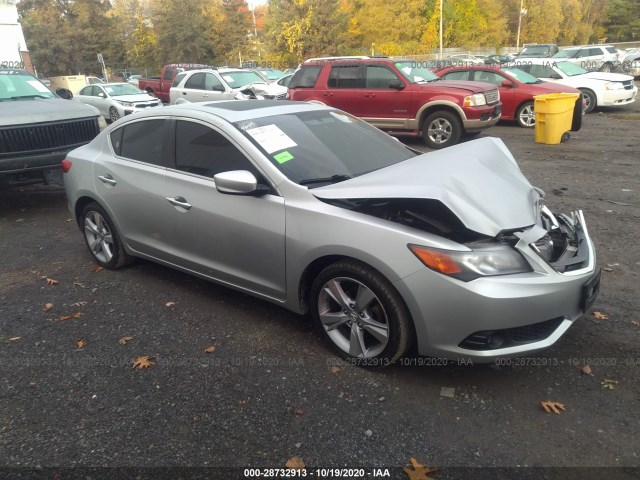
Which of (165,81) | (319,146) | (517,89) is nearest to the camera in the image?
(319,146)

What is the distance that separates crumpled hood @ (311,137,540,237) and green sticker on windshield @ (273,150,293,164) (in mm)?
391

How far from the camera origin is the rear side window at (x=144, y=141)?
164 inches

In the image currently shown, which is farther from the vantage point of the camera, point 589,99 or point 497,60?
point 497,60

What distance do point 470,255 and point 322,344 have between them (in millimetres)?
1312

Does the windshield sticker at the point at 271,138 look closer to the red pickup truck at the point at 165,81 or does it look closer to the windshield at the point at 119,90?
the windshield at the point at 119,90

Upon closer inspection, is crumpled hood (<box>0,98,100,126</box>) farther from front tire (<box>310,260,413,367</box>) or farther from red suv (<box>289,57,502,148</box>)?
front tire (<box>310,260,413,367</box>)

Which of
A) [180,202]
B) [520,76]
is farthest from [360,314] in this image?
[520,76]

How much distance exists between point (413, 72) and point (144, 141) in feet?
31.0

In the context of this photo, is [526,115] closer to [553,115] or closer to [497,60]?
[553,115]

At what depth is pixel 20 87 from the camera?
26.1ft

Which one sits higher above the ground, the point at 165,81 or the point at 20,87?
the point at 20,87

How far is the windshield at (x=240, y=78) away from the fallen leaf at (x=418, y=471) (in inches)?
548

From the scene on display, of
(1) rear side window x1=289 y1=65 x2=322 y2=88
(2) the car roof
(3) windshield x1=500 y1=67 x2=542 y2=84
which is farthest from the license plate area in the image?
(3) windshield x1=500 y1=67 x2=542 y2=84

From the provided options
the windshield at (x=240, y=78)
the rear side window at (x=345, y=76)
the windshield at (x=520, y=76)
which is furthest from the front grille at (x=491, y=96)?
the windshield at (x=240, y=78)
